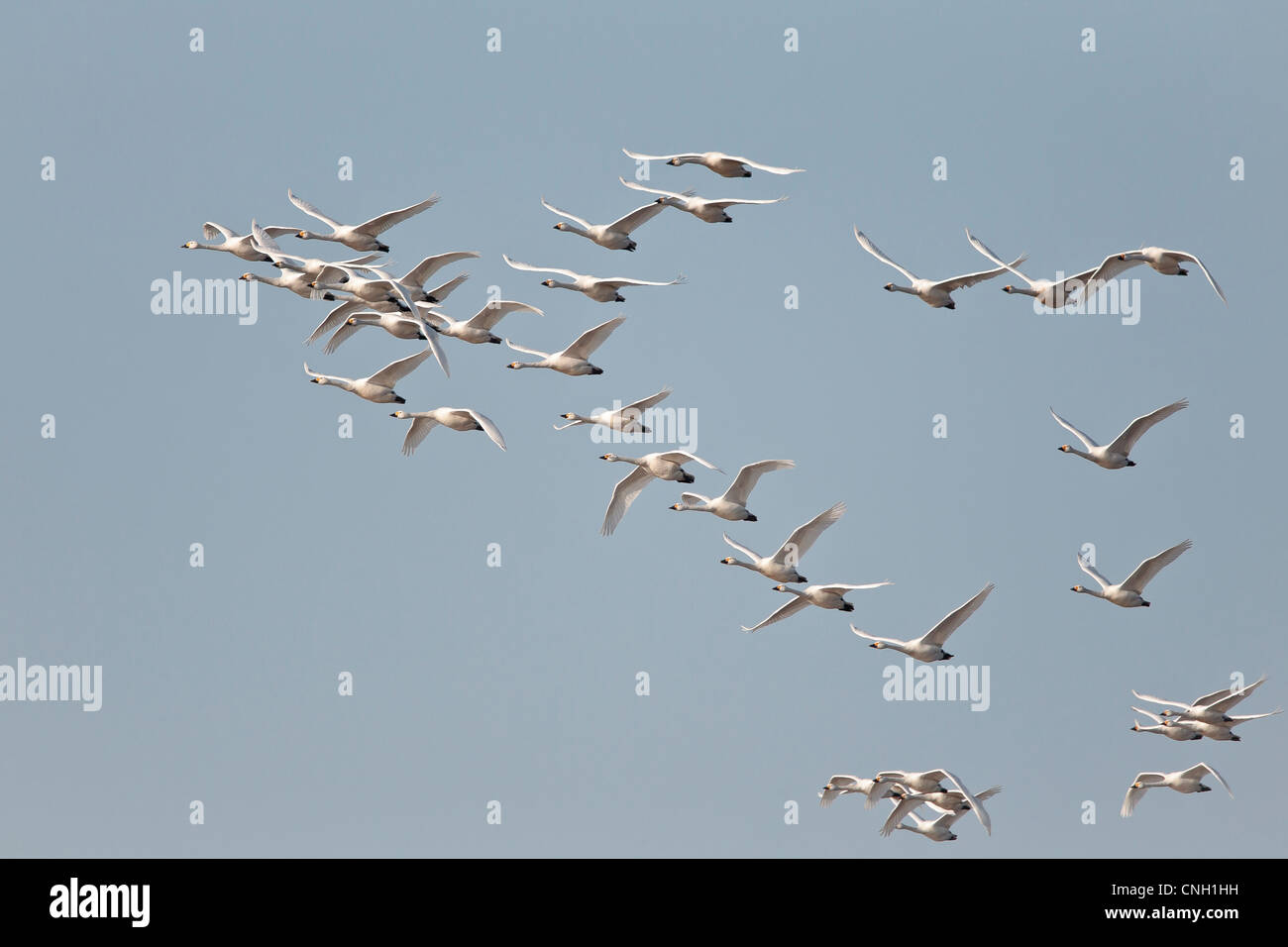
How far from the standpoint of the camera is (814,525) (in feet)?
151

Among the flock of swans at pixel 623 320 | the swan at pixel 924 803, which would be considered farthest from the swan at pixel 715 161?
the swan at pixel 924 803

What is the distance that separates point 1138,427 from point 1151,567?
3.41 metres

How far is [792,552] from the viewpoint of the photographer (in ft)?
155

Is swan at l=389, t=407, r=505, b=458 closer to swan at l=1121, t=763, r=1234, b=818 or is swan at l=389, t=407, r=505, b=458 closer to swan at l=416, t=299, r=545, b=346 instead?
swan at l=416, t=299, r=545, b=346

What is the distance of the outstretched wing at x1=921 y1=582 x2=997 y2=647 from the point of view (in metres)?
44.7

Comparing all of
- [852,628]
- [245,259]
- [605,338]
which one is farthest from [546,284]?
[852,628]

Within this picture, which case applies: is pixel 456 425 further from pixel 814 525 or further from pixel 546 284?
pixel 814 525

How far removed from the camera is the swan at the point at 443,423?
42159 millimetres

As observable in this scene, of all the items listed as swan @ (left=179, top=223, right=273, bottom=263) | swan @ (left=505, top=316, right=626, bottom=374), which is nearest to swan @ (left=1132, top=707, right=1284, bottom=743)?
swan @ (left=505, top=316, right=626, bottom=374)

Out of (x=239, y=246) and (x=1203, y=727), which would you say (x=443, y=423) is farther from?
(x=1203, y=727)

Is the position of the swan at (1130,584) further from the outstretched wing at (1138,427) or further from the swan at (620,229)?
the swan at (620,229)

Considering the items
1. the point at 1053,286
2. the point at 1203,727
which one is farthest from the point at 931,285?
the point at 1203,727

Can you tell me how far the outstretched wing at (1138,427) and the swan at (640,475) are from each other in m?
10.4

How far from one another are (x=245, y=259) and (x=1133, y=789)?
26.9m
